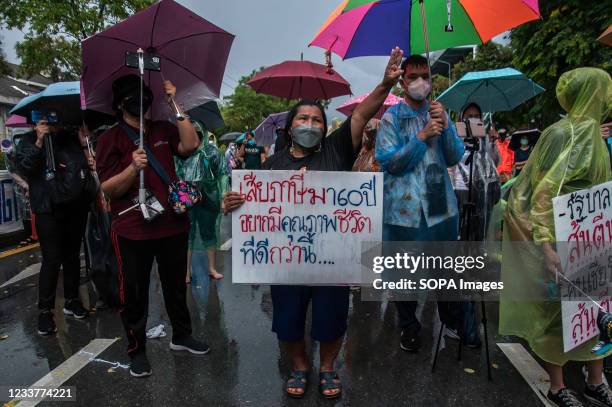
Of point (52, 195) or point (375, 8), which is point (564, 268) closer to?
point (375, 8)

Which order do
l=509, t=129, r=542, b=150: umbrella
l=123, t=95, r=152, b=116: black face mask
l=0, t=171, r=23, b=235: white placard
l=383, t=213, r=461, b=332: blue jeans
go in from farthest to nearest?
l=509, t=129, r=542, b=150: umbrella < l=0, t=171, r=23, b=235: white placard < l=383, t=213, r=461, b=332: blue jeans < l=123, t=95, r=152, b=116: black face mask

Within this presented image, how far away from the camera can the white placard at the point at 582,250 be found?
2531mm

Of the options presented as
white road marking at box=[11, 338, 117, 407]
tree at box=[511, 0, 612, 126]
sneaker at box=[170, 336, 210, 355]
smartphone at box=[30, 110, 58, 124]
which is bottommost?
white road marking at box=[11, 338, 117, 407]

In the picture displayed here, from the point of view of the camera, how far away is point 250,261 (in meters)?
2.81

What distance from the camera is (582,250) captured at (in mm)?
2621

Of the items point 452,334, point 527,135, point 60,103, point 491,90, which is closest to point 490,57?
point 527,135

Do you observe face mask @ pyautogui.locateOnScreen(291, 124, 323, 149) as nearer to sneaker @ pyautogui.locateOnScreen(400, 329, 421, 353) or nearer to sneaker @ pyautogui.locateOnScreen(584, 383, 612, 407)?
sneaker @ pyautogui.locateOnScreen(400, 329, 421, 353)

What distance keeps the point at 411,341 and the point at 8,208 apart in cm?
739

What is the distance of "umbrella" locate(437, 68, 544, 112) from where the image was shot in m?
5.78

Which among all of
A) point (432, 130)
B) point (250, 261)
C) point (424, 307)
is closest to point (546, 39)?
point (424, 307)

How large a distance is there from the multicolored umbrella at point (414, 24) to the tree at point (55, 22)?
1478 cm

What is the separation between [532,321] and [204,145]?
11.9 feet

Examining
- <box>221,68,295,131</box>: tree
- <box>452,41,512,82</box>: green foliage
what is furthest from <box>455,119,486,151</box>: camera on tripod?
<box>221,68,295,131</box>: tree

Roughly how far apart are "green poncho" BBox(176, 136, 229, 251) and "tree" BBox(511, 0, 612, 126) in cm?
671
